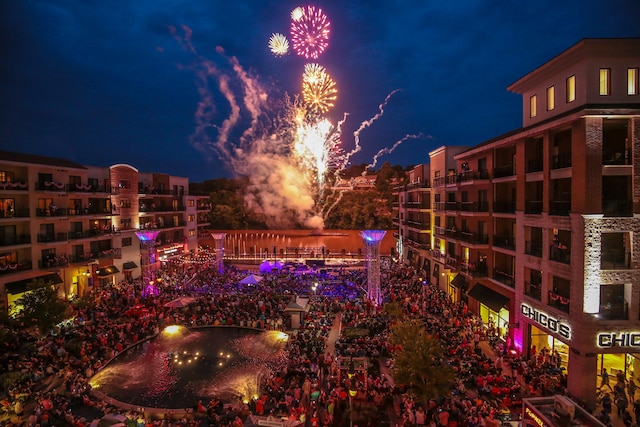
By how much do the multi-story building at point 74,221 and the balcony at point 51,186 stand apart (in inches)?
2.2

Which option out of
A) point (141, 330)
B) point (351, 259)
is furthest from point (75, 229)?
point (351, 259)

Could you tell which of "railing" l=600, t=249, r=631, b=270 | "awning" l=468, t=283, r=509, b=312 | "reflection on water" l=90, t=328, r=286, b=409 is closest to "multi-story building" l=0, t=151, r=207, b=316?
"reflection on water" l=90, t=328, r=286, b=409

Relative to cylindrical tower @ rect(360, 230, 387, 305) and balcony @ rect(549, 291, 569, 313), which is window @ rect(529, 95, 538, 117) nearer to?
balcony @ rect(549, 291, 569, 313)

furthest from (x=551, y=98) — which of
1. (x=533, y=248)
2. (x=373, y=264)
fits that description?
(x=373, y=264)

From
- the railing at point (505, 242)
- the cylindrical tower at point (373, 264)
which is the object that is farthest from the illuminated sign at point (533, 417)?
the cylindrical tower at point (373, 264)

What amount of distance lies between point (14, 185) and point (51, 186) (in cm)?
324

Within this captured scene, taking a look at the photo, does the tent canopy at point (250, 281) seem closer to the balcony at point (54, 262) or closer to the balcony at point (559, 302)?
the balcony at point (54, 262)

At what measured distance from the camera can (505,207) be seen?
25.5m

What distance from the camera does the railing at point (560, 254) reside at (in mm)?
18461

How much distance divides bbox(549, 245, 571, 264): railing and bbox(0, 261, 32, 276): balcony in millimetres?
36842

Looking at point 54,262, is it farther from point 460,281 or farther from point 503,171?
point 503,171

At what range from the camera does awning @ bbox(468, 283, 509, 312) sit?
967 inches

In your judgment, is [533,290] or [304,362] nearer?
[304,362]

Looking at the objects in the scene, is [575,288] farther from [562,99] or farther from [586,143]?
[562,99]
